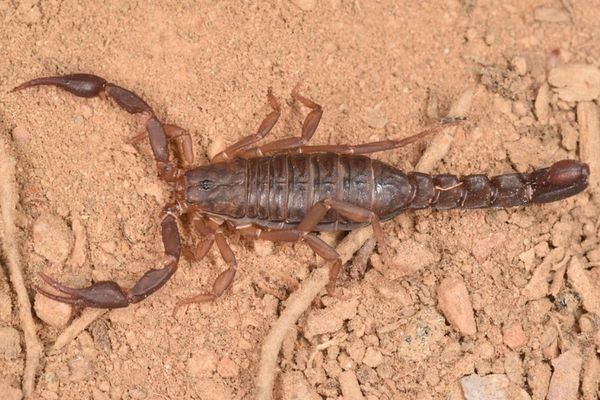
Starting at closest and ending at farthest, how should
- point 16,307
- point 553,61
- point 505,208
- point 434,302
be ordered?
point 16,307
point 434,302
point 505,208
point 553,61

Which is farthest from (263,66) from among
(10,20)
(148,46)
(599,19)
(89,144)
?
(599,19)

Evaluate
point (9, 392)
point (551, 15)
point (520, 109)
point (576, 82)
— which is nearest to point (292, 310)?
point (9, 392)

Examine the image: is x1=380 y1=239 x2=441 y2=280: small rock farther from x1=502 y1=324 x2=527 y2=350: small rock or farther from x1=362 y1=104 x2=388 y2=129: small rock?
x1=362 y1=104 x2=388 y2=129: small rock

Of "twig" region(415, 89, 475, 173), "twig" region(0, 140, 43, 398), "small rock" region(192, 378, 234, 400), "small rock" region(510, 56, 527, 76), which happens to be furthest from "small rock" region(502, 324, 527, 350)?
"twig" region(0, 140, 43, 398)

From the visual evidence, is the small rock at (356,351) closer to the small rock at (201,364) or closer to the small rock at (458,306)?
the small rock at (458,306)

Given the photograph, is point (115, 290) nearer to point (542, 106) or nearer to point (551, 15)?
point (542, 106)

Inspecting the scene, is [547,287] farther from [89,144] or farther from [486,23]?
[89,144]
